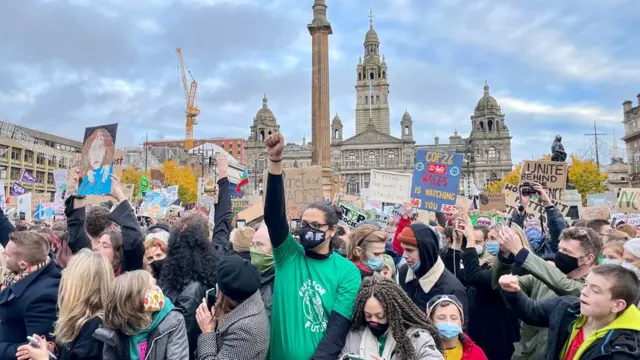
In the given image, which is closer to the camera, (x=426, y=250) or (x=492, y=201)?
(x=426, y=250)

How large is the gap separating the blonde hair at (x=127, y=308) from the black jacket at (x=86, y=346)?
128 mm

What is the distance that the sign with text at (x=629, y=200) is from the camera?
40.7ft

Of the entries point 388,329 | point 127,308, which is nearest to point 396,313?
point 388,329

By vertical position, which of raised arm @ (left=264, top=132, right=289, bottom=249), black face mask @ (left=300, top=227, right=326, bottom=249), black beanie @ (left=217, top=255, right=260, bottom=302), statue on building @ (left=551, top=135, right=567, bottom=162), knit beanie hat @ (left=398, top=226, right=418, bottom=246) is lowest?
black beanie @ (left=217, top=255, right=260, bottom=302)

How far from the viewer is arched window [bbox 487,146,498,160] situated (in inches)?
3944

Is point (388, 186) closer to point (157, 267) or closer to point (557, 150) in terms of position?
point (557, 150)

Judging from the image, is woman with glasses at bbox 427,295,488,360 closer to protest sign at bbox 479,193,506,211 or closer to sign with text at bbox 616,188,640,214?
sign with text at bbox 616,188,640,214

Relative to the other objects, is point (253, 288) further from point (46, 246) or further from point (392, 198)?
point (392, 198)

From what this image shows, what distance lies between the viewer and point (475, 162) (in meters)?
100

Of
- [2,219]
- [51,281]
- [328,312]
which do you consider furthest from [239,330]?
[2,219]

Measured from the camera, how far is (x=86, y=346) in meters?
3.02

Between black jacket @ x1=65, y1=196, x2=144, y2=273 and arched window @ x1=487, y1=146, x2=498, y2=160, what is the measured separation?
333 feet

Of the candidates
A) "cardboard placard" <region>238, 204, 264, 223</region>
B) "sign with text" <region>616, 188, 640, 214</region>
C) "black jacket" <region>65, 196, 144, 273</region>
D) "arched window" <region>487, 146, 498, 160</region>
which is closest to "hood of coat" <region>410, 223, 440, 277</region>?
"black jacket" <region>65, 196, 144, 273</region>

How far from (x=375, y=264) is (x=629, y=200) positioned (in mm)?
11075
